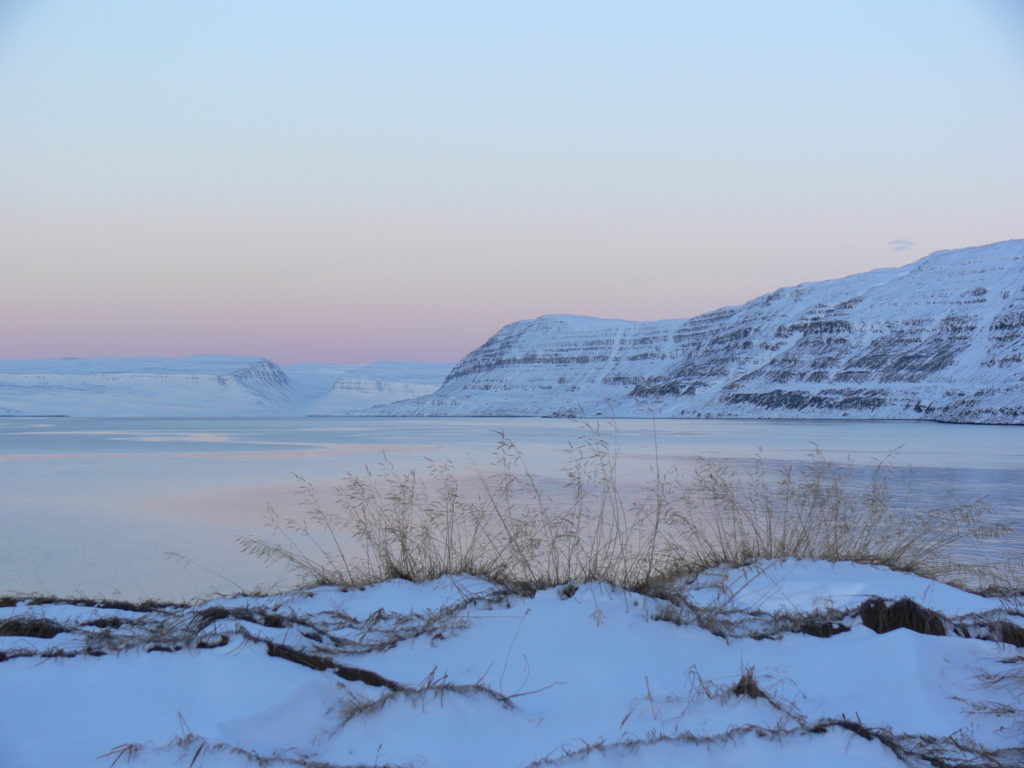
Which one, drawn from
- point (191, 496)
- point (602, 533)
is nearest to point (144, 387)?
point (191, 496)

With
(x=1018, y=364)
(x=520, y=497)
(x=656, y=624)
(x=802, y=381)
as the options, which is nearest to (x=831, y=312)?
(x=802, y=381)

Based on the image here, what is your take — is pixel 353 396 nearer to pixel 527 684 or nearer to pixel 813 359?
pixel 813 359

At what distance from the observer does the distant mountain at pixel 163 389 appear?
450 ft

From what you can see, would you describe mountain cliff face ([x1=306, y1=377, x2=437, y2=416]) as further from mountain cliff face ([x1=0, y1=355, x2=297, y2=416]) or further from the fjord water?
the fjord water

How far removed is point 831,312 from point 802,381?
62.2 ft

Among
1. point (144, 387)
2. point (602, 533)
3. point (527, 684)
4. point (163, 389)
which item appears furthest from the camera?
point (163, 389)

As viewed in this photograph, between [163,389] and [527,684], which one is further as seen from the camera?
[163,389]

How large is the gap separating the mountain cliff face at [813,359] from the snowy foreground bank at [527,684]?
7269 cm

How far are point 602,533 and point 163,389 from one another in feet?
531

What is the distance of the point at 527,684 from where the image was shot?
3158mm

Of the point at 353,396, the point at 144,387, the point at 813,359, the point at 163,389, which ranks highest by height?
the point at 813,359

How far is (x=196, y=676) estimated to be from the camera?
9.90ft

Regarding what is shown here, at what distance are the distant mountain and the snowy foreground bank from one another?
142655 millimetres

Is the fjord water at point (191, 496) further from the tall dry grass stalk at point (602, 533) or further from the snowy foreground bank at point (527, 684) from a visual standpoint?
the snowy foreground bank at point (527, 684)
